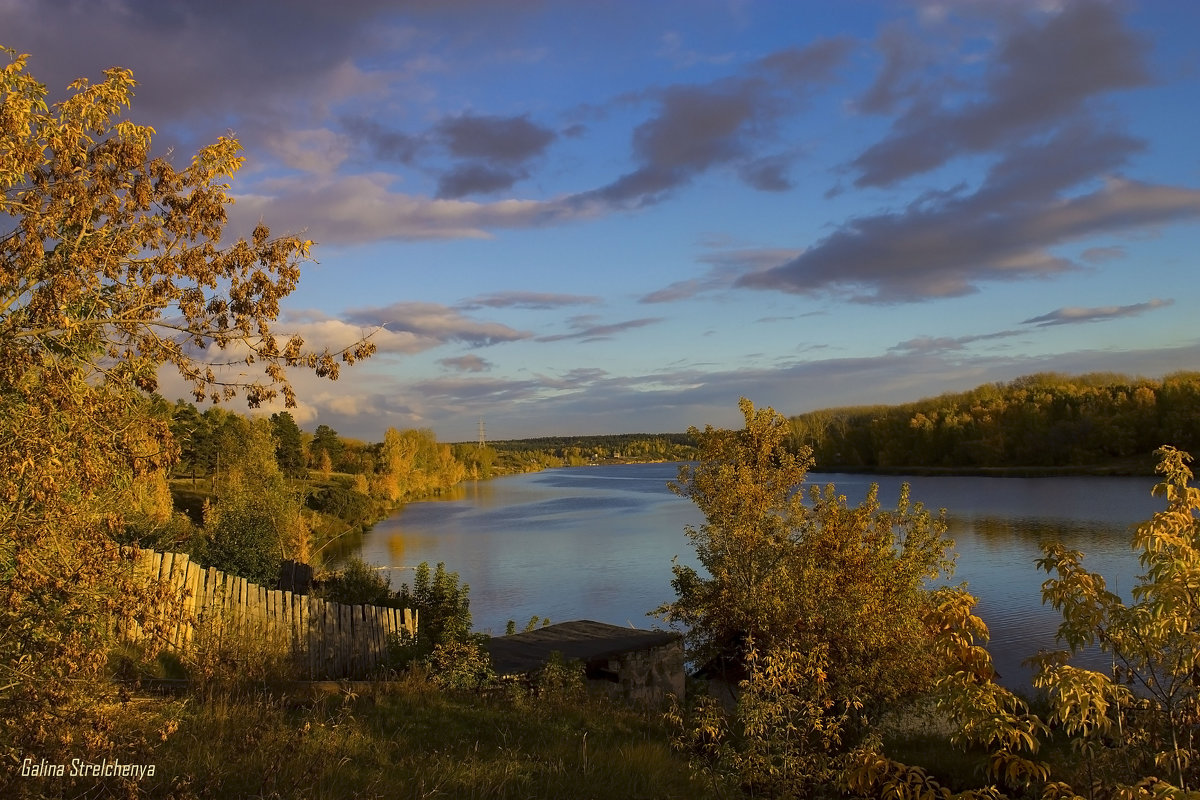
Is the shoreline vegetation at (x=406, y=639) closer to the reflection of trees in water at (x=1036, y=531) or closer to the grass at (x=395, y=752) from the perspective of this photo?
the grass at (x=395, y=752)

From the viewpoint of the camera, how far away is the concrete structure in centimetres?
1222

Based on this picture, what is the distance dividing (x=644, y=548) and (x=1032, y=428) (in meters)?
72.6

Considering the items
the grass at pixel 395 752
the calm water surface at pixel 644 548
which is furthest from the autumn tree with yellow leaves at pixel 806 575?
the calm water surface at pixel 644 548

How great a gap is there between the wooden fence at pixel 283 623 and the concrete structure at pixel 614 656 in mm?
1858

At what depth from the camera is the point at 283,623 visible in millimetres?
10648

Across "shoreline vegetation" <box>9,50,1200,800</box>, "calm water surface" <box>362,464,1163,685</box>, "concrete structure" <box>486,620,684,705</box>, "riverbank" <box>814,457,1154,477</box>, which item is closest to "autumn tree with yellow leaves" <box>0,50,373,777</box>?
"shoreline vegetation" <box>9,50,1200,800</box>

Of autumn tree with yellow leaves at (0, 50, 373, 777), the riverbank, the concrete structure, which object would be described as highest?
autumn tree with yellow leaves at (0, 50, 373, 777)

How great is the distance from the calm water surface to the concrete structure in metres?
7.03

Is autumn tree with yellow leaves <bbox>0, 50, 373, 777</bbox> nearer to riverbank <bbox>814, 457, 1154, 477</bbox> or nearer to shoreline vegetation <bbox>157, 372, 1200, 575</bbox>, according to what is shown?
shoreline vegetation <bbox>157, 372, 1200, 575</bbox>

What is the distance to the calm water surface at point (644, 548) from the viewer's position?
78.2 ft

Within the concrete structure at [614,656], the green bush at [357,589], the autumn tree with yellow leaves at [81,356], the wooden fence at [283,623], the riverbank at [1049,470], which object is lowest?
the riverbank at [1049,470]

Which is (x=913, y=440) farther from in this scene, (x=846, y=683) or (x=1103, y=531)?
(x=846, y=683)

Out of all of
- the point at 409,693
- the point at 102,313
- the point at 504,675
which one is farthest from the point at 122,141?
the point at 504,675

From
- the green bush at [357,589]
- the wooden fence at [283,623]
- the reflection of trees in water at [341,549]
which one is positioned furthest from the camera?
the reflection of trees in water at [341,549]
